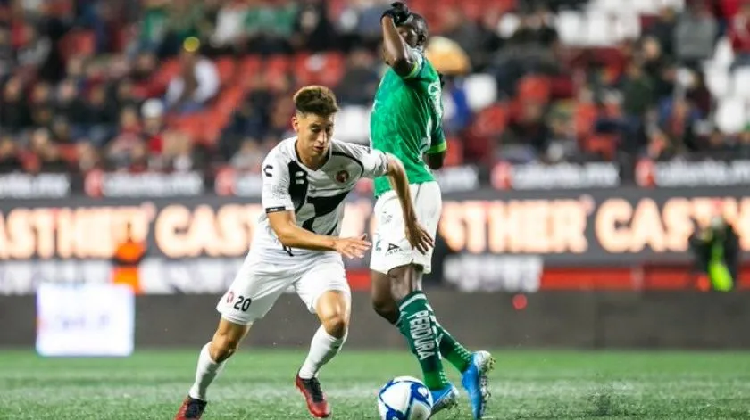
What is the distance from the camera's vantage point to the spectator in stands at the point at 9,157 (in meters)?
19.3

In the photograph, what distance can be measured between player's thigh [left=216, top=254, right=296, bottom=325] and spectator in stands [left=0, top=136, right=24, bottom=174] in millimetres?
11855

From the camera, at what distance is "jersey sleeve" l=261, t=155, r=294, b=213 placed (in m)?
7.65

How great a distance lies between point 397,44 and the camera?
323 inches

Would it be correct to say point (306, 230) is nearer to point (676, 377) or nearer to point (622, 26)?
point (676, 377)

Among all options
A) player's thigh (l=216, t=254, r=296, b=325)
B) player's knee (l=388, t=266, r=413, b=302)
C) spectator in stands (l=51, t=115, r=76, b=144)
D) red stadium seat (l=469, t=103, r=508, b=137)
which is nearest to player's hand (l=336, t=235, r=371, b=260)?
player's thigh (l=216, t=254, r=296, b=325)

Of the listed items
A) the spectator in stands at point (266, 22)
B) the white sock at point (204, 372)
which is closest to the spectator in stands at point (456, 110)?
the spectator in stands at point (266, 22)

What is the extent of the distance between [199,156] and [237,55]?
306 centimetres

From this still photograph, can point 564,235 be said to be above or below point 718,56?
below

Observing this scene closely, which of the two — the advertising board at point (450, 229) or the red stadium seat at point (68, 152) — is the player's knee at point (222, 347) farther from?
the red stadium seat at point (68, 152)

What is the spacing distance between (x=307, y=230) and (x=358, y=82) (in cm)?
1200

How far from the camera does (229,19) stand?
22562 mm

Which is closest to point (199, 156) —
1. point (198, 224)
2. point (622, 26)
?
point (198, 224)

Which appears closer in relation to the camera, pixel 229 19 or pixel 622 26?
pixel 622 26

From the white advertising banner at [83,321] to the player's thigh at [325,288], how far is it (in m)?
8.54
